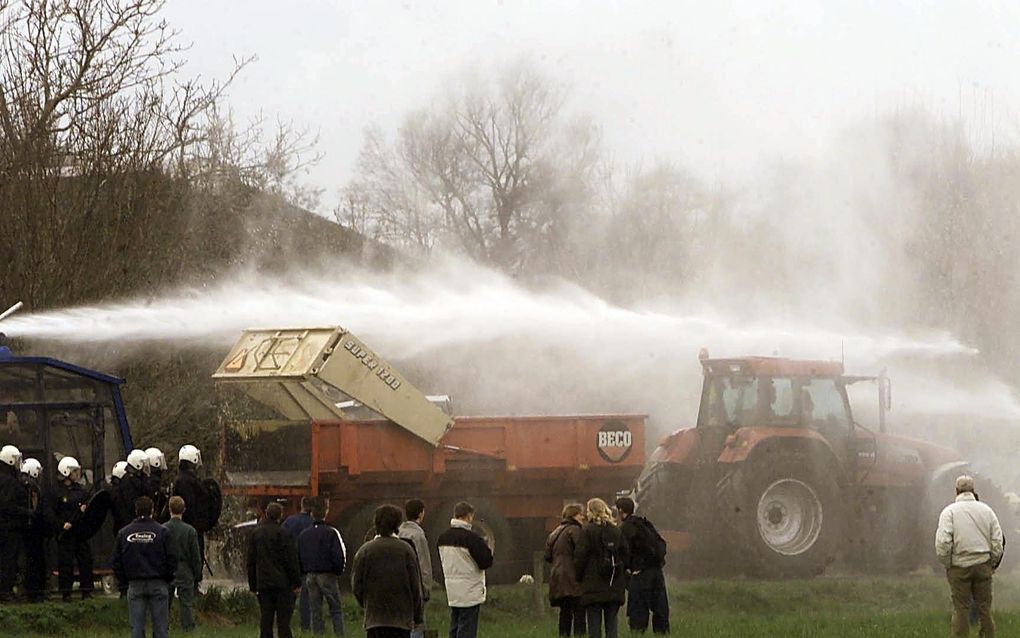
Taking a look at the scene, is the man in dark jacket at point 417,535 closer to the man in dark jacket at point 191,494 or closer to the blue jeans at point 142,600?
the blue jeans at point 142,600

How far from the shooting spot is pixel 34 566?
17250 mm

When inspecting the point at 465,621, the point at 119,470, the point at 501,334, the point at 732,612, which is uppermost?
the point at 501,334

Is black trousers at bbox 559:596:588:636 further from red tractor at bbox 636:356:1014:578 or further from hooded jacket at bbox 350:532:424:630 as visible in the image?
red tractor at bbox 636:356:1014:578

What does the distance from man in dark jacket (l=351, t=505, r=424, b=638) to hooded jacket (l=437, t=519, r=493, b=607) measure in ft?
5.27

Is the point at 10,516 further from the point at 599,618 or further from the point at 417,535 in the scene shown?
the point at 599,618

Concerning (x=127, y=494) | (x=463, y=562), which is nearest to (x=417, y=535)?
(x=463, y=562)

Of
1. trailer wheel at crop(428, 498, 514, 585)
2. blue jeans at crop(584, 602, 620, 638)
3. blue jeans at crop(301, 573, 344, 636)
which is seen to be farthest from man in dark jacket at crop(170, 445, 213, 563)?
blue jeans at crop(584, 602, 620, 638)

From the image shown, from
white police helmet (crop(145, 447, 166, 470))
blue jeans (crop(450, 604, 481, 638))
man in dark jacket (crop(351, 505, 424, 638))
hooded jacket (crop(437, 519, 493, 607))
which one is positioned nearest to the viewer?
man in dark jacket (crop(351, 505, 424, 638))

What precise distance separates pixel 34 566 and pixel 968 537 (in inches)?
380

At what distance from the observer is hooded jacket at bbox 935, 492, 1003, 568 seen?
14273mm

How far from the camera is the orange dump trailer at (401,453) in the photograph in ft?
64.5

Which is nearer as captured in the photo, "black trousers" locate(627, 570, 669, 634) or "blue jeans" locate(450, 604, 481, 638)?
"blue jeans" locate(450, 604, 481, 638)

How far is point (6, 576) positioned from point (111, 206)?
21.1 feet

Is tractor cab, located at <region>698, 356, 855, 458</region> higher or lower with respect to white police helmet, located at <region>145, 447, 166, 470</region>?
higher
